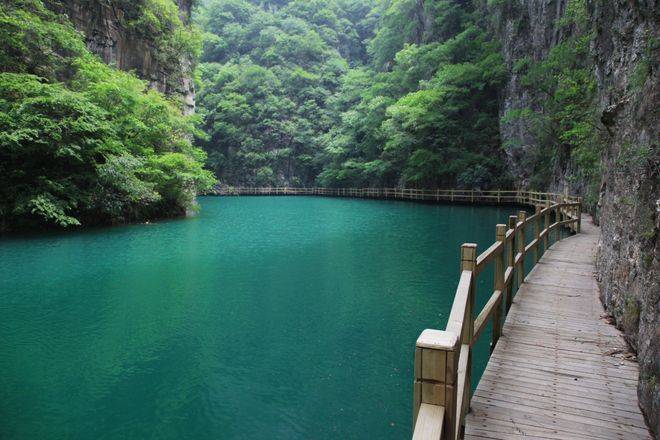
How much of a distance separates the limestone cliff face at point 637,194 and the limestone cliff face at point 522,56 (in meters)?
21.8

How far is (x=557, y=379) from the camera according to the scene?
362 cm

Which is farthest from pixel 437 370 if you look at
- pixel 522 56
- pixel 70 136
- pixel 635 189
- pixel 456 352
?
pixel 522 56

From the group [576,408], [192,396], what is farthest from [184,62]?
[576,408]

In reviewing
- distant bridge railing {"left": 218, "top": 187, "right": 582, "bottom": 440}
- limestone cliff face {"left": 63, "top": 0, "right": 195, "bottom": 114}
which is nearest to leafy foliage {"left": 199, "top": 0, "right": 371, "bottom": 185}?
limestone cliff face {"left": 63, "top": 0, "right": 195, "bottom": 114}

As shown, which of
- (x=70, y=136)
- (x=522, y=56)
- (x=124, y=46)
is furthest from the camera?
(x=522, y=56)

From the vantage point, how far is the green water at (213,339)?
4199 mm

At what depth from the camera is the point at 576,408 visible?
317 cm

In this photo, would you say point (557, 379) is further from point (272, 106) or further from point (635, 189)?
point (272, 106)

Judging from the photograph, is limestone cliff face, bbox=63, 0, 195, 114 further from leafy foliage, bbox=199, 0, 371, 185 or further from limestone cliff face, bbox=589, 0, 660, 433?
leafy foliage, bbox=199, 0, 371, 185

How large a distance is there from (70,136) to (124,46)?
32.1 ft

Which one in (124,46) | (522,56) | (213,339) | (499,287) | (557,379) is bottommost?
(213,339)

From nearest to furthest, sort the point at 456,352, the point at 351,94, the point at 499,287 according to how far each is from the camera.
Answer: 1. the point at 456,352
2. the point at 499,287
3. the point at 351,94

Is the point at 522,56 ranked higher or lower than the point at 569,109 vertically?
higher

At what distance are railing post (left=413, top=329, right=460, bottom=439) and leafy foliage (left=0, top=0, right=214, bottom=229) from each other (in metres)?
15.1
